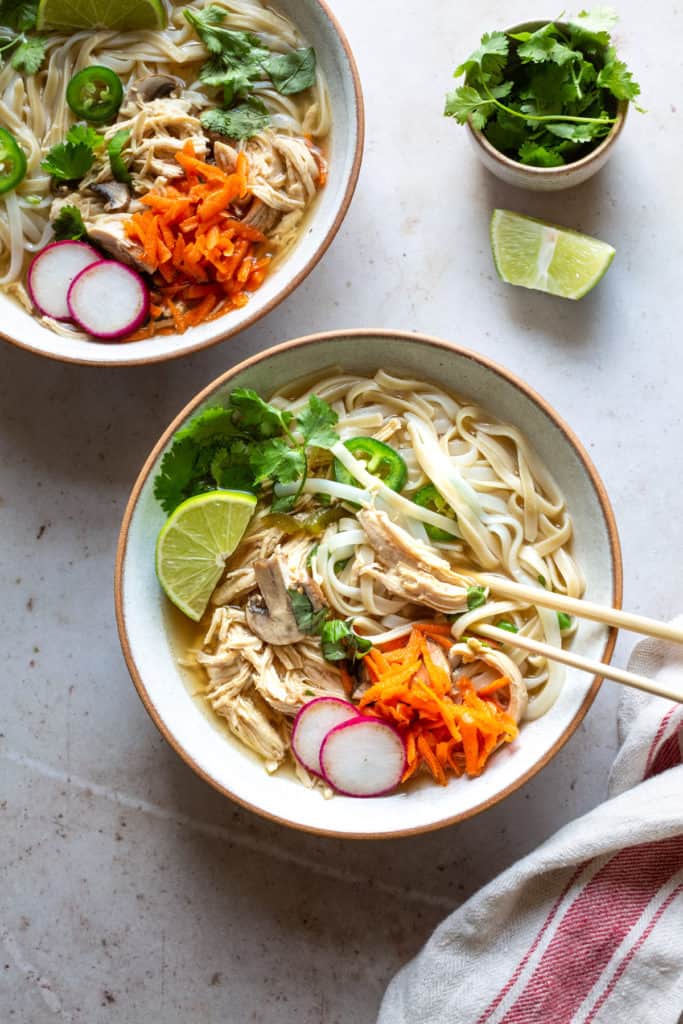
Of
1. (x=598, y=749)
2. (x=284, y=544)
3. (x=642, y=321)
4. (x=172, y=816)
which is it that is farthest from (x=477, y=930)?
(x=642, y=321)

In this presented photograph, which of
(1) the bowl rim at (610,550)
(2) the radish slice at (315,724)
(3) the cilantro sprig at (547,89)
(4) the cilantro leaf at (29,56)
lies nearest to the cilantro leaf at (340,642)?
(2) the radish slice at (315,724)

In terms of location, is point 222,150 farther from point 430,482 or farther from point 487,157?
point 430,482

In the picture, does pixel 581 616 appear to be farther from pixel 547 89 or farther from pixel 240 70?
pixel 240 70

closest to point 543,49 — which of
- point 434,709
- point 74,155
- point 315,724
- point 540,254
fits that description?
point 540,254

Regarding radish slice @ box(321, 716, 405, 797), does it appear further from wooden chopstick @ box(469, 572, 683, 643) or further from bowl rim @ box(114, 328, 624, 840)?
wooden chopstick @ box(469, 572, 683, 643)

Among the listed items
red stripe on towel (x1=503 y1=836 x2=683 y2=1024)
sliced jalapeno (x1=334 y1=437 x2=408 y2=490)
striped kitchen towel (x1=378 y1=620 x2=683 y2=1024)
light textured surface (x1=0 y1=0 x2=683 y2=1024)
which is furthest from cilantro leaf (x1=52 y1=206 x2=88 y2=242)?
red stripe on towel (x1=503 y1=836 x2=683 y2=1024)
